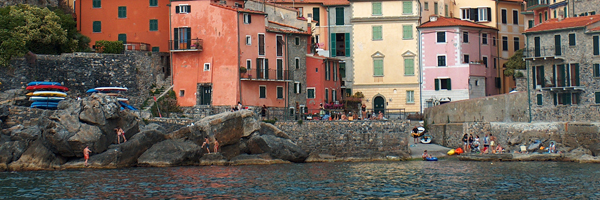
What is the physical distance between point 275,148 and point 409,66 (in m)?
20.3

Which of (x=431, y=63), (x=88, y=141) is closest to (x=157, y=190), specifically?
(x=88, y=141)

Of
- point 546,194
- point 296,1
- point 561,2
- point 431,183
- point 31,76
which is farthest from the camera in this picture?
point 296,1

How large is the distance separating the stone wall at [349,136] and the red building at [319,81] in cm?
752

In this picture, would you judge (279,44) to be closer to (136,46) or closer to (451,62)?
(136,46)

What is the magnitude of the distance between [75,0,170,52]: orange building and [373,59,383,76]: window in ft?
58.4

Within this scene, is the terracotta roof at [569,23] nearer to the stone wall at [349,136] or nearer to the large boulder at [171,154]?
the stone wall at [349,136]

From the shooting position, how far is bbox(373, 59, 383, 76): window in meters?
72.2

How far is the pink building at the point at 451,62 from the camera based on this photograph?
70.8m

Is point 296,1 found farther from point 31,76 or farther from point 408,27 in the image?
point 31,76

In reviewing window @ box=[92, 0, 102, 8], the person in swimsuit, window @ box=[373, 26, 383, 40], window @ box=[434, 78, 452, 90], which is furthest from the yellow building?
the person in swimsuit

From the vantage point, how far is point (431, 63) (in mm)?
71375

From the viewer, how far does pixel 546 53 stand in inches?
2378

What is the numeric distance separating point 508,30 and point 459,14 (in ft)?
15.2

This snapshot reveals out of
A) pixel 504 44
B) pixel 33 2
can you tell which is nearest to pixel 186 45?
pixel 33 2
